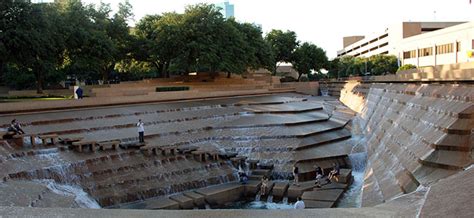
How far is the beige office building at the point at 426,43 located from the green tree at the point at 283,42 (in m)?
23.6

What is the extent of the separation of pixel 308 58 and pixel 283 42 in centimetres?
498

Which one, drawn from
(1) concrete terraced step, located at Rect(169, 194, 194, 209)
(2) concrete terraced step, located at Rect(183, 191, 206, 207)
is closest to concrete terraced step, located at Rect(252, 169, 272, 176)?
(2) concrete terraced step, located at Rect(183, 191, 206, 207)

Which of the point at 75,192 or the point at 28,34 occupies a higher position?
the point at 28,34

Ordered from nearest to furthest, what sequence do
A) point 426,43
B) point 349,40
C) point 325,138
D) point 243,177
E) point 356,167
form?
1. point 243,177
2. point 356,167
3. point 325,138
4. point 426,43
5. point 349,40

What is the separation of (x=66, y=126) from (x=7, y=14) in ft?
39.6

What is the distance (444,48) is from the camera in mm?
73062

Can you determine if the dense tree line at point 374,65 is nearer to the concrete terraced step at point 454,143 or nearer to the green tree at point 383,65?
the green tree at point 383,65

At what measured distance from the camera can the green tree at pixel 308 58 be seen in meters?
74.8

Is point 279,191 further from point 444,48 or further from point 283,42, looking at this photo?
point 444,48

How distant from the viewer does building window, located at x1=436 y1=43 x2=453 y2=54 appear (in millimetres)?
70250

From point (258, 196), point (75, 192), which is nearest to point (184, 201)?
point (258, 196)

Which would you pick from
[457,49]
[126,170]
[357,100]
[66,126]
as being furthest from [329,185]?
[457,49]

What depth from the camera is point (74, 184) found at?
15414mm

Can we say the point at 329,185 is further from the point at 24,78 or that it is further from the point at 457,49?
the point at 457,49
